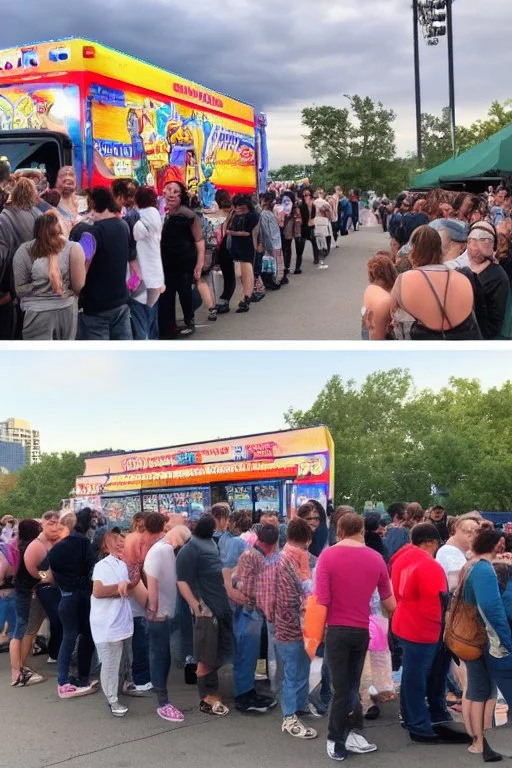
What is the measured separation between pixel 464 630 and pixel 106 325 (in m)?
2.04

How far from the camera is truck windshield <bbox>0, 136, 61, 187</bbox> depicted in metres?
9.18

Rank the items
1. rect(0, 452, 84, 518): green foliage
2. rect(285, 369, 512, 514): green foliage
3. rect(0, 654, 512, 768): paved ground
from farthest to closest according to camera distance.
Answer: rect(0, 452, 84, 518): green foliage → rect(285, 369, 512, 514): green foliage → rect(0, 654, 512, 768): paved ground

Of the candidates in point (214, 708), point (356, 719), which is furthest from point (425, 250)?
point (214, 708)

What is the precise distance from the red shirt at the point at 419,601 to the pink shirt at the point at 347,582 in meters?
0.16

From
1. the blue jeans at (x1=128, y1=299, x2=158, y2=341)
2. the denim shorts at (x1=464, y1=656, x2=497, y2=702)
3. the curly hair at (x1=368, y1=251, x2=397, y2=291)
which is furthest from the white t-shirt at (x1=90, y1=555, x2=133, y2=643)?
the blue jeans at (x1=128, y1=299, x2=158, y2=341)

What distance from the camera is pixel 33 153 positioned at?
938 cm

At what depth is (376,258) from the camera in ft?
13.0

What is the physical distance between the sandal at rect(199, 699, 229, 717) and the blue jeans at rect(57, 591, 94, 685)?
454 millimetres

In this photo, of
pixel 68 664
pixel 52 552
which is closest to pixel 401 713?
pixel 68 664

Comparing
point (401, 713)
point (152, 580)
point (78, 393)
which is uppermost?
point (78, 393)

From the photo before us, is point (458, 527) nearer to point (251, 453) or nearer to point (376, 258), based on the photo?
point (251, 453)

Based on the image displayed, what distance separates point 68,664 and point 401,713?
122cm

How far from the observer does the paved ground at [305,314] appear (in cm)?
487

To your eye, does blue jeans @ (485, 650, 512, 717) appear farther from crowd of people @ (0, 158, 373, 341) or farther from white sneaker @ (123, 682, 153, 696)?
crowd of people @ (0, 158, 373, 341)
